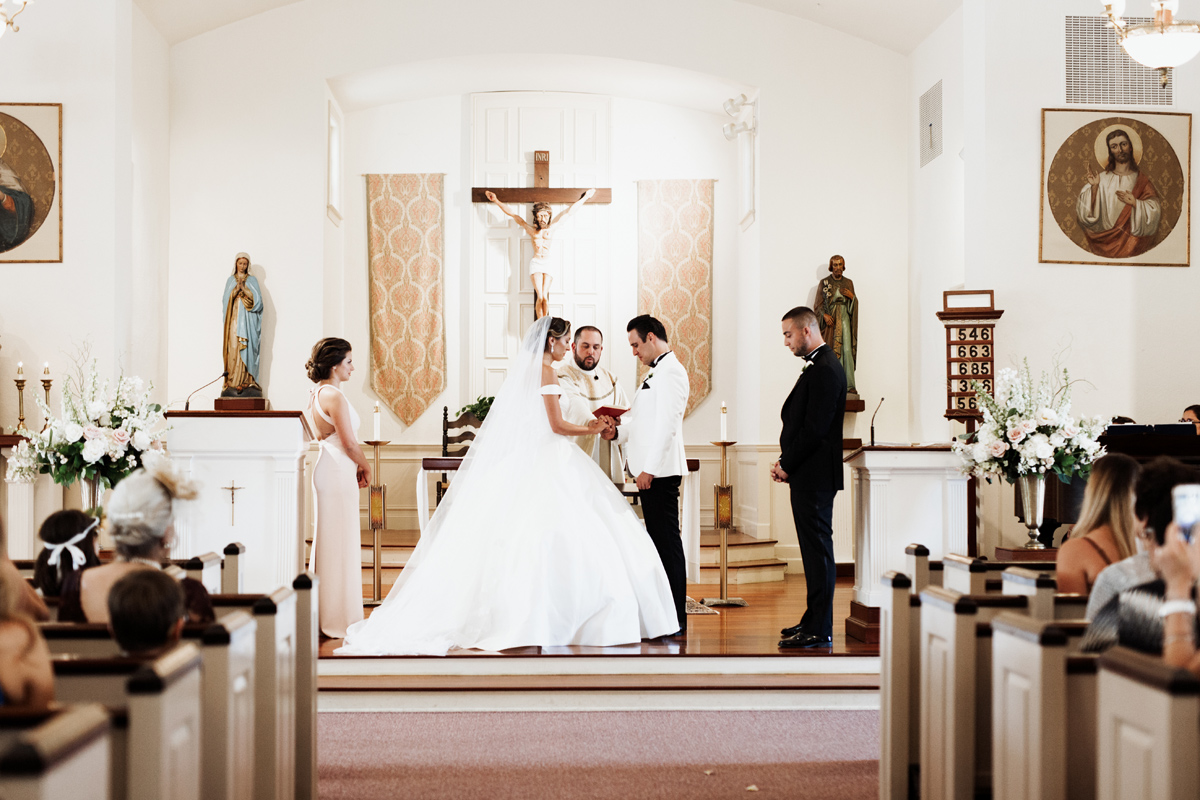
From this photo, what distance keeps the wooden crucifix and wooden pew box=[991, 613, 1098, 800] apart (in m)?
7.33

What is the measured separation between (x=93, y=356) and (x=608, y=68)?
16.1 ft

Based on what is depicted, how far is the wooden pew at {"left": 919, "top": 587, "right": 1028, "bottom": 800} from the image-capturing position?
2814mm

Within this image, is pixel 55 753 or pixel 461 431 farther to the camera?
pixel 461 431

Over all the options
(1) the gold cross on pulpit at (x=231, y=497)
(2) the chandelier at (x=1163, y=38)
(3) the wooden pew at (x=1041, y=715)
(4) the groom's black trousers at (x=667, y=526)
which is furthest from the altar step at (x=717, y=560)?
(3) the wooden pew at (x=1041, y=715)

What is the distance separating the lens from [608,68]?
363 inches

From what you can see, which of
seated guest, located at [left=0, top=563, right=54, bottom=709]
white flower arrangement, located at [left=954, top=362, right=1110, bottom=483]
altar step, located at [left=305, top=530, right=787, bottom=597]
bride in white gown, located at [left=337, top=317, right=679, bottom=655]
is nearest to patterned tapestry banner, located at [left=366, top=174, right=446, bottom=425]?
altar step, located at [left=305, top=530, right=787, bottom=597]

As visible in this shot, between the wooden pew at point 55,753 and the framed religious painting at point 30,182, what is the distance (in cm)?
632

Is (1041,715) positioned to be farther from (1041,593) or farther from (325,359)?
(325,359)

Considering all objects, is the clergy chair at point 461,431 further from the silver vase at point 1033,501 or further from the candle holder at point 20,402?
the silver vase at point 1033,501

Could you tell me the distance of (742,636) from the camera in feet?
18.2

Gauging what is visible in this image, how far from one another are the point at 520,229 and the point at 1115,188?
5.21m

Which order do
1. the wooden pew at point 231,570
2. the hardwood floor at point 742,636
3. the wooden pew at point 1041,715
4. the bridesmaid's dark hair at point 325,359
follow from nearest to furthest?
the wooden pew at point 1041,715, the wooden pew at point 231,570, the hardwood floor at point 742,636, the bridesmaid's dark hair at point 325,359

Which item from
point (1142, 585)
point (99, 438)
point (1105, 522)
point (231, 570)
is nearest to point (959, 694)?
point (1105, 522)

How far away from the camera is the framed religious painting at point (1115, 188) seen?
7.04 meters
